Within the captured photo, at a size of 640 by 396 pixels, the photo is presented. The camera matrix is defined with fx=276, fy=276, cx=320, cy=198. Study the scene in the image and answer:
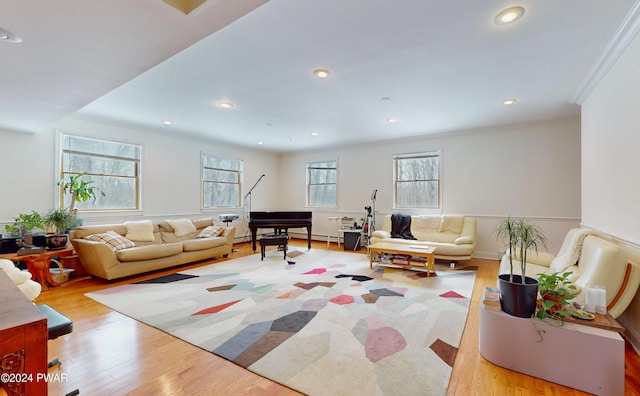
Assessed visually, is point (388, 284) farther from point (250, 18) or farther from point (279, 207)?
point (279, 207)

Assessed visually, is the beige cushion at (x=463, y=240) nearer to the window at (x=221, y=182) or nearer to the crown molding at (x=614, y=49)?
the crown molding at (x=614, y=49)

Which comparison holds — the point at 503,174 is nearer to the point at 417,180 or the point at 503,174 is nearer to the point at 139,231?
the point at 417,180

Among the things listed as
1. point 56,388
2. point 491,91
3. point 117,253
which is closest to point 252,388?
point 56,388

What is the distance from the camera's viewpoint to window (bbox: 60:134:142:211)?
476 centimetres

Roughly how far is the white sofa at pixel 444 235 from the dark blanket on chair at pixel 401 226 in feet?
0.28

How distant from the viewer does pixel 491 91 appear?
3592 millimetres

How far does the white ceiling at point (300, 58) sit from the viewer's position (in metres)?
1.71

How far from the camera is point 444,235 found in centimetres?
547

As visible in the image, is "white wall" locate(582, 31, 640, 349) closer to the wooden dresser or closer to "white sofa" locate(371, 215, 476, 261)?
"white sofa" locate(371, 215, 476, 261)

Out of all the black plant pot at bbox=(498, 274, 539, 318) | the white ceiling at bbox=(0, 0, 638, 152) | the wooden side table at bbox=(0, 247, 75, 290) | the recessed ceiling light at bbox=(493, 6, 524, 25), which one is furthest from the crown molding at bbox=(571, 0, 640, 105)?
the wooden side table at bbox=(0, 247, 75, 290)

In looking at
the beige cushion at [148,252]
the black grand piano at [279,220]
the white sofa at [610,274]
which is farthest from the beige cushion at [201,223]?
the white sofa at [610,274]

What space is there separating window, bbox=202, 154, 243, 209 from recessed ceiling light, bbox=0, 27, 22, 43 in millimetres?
4854

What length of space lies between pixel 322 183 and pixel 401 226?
109 inches

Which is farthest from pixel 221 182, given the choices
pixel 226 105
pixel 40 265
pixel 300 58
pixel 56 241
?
pixel 300 58
